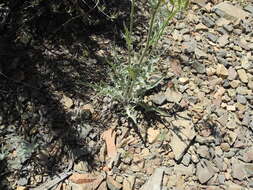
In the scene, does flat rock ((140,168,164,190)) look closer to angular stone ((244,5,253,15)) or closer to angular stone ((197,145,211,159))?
angular stone ((197,145,211,159))

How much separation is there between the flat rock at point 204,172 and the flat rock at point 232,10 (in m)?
1.61

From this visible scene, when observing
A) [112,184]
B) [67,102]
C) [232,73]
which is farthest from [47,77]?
[232,73]

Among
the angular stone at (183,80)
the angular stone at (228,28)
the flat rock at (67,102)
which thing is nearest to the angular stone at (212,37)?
the angular stone at (228,28)

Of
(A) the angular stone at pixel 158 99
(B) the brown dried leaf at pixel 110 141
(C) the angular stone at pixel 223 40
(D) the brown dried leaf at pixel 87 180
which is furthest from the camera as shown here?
(C) the angular stone at pixel 223 40

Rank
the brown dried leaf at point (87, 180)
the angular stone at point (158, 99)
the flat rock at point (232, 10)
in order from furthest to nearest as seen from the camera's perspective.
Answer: the flat rock at point (232, 10) < the angular stone at point (158, 99) < the brown dried leaf at point (87, 180)

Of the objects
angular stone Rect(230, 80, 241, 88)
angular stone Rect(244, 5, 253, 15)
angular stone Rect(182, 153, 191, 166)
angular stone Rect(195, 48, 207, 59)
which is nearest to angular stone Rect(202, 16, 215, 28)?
angular stone Rect(195, 48, 207, 59)

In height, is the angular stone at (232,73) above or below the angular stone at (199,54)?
below

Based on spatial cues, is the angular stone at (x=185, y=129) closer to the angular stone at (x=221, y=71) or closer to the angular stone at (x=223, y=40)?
the angular stone at (x=221, y=71)

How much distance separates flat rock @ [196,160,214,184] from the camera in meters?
2.57

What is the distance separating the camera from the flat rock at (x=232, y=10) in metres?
3.54

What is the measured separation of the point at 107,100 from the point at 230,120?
980 mm

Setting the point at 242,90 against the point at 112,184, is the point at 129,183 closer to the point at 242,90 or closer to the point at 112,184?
the point at 112,184

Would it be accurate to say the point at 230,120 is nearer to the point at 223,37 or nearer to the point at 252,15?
the point at 223,37

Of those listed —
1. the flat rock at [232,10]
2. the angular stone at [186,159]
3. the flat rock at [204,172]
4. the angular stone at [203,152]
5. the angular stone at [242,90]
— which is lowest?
the flat rock at [204,172]
